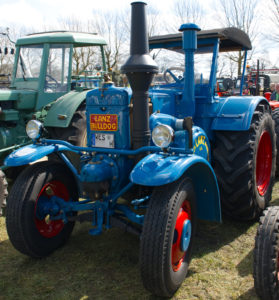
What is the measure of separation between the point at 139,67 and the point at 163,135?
593 mm

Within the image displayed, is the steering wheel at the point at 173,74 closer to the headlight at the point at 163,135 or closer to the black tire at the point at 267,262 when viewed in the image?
the headlight at the point at 163,135

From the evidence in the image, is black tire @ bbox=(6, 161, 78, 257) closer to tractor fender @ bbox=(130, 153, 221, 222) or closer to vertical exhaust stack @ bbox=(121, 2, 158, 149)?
vertical exhaust stack @ bbox=(121, 2, 158, 149)

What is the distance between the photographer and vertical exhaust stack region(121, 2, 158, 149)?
262cm

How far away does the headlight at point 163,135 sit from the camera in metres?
2.46

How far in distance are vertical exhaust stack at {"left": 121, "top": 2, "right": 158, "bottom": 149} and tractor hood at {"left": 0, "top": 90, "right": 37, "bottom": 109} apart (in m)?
3.09

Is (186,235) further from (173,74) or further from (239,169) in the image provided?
(173,74)

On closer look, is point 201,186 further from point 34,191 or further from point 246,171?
point 34,191

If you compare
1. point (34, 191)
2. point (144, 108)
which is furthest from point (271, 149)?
point (34, 191)

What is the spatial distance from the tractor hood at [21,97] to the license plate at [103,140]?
2688 mm

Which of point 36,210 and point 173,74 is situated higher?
point 173,74

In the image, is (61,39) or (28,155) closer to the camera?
(28,155)

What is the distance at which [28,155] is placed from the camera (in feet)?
9.52

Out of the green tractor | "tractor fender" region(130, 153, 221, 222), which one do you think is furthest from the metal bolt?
Answer: the green tractor

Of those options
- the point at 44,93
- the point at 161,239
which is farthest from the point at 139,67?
the point at 44,93
